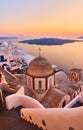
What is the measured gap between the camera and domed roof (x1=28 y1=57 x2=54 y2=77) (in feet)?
31.7

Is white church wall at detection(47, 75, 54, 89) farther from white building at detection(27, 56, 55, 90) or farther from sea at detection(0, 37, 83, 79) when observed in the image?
sea at detection(0, 37, 83, 79)

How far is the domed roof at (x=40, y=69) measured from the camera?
380 inches

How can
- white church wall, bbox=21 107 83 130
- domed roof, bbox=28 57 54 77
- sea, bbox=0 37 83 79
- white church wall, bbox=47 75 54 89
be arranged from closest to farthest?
white church wall, bbox=21 107 83 130 < domed roof, bbox=28 57 54 77 < white church wall, bbox=47 75 54 89 < sea, bbox=0 37 83 79

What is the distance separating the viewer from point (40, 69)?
A: 9.65 m

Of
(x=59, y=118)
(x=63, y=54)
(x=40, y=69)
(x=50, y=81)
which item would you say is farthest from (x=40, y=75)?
(x=63, y=54)

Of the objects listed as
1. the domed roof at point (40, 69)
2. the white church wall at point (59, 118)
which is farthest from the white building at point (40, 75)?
the white church wall at point (59, 118)

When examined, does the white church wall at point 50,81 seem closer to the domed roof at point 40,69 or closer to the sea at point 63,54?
the domed roof at point 40,69

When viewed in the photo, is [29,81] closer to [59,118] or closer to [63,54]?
[59,118]

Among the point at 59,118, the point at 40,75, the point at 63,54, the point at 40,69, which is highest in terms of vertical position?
the point at 59,118

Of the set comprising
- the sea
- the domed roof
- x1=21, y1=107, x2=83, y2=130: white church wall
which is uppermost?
x1=21, y1=107, x2=83, y2=130: white church wall

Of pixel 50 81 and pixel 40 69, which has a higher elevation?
pixel 40 69

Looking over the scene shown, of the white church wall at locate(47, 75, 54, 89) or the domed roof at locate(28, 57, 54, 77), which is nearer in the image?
the domed roof at locate(28, 57, 54, 77)

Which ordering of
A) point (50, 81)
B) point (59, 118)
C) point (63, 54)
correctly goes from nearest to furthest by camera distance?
1. point (59, 118)
2. point (50, 81)
3. point (63, 54)

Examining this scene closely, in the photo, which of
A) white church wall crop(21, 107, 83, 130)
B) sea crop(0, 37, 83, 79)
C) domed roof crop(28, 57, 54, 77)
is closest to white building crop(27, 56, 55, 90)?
domed roof crop(28, 57, 54, 77)
